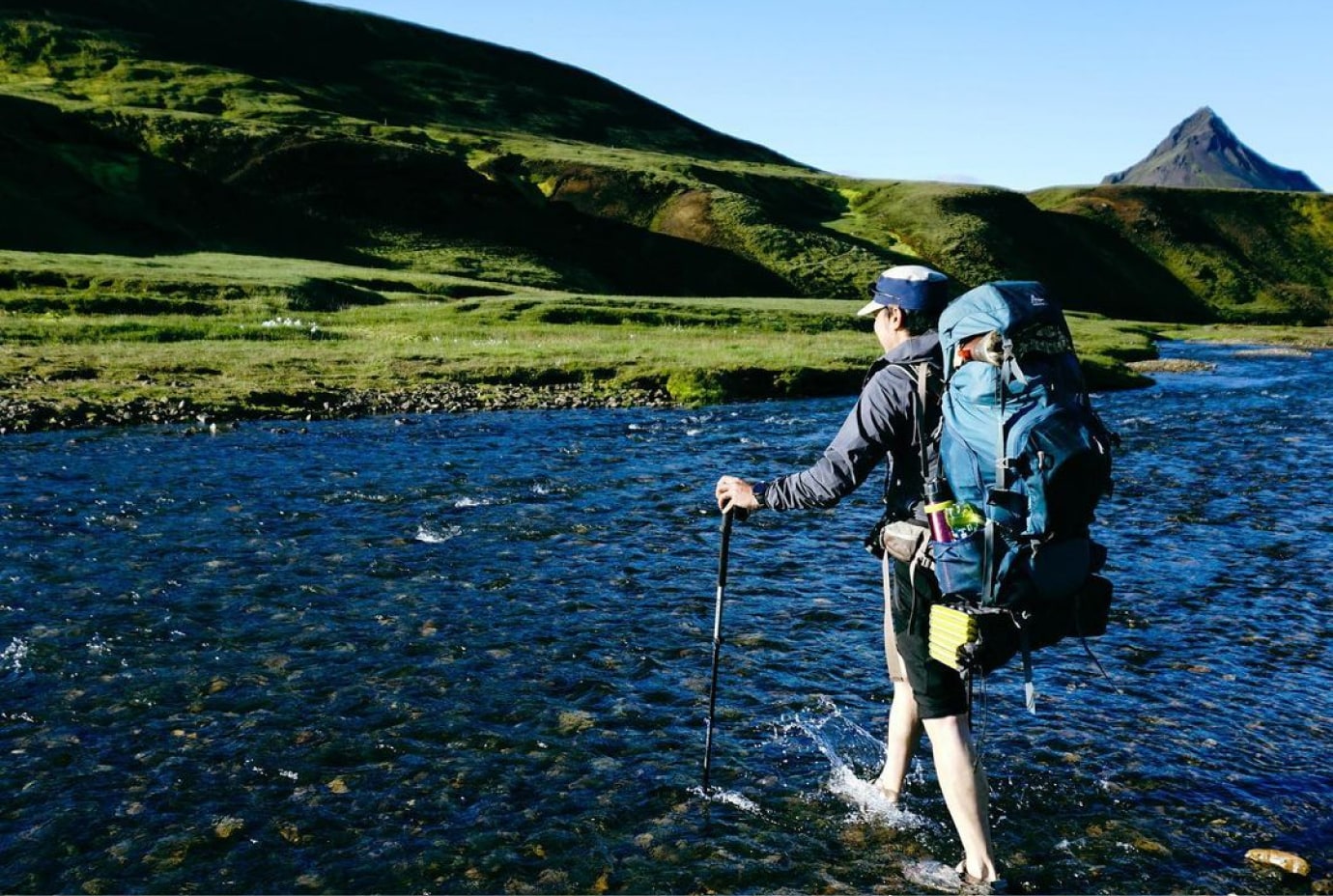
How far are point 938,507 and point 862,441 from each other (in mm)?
745

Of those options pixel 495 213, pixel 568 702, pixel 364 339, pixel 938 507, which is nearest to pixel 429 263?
pixel 495 213

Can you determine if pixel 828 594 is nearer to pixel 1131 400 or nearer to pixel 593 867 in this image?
pixel 593 867

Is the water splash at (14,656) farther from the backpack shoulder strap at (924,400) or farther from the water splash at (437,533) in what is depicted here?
the backpack shoulder strap at (924,400)

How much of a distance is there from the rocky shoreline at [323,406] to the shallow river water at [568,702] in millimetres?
6784

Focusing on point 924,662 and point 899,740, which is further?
point 899,740

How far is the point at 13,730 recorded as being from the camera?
10641 millimetres

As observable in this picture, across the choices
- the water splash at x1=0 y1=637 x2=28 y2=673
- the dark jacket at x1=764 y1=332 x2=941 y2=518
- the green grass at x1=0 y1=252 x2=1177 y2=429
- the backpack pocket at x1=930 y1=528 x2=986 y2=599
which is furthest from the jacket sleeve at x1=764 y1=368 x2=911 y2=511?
the green grass at x1=0 y1=252 x2=1177 y2=429

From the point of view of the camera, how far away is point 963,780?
7793 mm

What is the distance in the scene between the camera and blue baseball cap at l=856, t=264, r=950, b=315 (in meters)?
8.00

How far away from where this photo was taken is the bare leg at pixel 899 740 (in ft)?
29.8

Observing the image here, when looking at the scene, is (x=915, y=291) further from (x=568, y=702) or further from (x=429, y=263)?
(x=429, y=263)

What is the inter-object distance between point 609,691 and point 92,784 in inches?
207

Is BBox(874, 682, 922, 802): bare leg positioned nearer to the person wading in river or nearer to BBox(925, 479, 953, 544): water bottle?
the person wading in river

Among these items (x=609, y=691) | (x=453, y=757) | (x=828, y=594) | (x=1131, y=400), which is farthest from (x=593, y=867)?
(x=1131, y=400)
